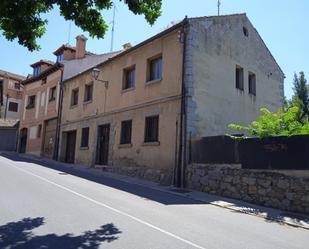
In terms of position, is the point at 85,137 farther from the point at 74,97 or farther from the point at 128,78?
the point at 128,78

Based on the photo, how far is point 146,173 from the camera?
1509 cm

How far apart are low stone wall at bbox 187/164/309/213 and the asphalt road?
5.30ft

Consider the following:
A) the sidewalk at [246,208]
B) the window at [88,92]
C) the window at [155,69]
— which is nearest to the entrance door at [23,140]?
the window at [88,92]

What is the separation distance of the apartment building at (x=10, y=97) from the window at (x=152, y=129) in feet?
121

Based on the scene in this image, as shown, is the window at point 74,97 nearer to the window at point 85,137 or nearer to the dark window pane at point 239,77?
the window at point 85,137

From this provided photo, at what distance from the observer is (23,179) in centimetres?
1212

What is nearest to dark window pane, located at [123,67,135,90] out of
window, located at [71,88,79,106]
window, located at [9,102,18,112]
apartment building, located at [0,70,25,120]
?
window, located at [71,88,79,106]

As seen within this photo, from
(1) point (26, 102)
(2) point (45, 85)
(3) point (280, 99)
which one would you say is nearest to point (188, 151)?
(3) point (280, 99)

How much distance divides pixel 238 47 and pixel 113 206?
1211 cm

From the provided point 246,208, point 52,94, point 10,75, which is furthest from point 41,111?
point 10,75

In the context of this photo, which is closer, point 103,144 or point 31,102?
point 103,144

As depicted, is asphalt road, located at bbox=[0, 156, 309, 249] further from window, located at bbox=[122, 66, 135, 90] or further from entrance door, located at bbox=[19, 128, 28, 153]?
entrance door, located at bbox=[19, 128, 28, 153]

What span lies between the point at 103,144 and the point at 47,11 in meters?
12.5

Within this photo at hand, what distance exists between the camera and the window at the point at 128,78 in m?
18.0
